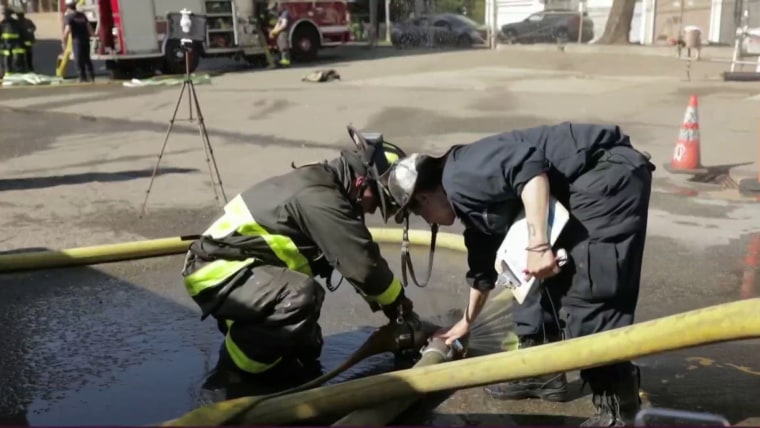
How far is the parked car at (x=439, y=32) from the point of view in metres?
29.9

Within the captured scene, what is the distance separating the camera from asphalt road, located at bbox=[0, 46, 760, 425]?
3838 millimetres

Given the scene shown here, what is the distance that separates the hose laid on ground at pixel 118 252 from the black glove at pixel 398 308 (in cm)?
194

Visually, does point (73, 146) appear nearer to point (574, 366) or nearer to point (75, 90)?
point (75, 90)

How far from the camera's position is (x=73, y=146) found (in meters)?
11.4

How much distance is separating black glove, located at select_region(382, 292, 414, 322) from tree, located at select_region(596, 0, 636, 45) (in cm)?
2315

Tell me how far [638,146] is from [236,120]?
6.45 m

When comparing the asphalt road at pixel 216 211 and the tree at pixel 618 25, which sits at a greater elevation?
the tree at pixel 618 25

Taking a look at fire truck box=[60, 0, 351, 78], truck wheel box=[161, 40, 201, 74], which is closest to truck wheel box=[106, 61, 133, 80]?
fire truck box=[60, 0, 351, 78]

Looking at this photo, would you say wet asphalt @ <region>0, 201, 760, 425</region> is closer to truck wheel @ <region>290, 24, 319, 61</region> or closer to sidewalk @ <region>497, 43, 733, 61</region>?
sidewalk @ <region>497, 43, 733, 61</region>

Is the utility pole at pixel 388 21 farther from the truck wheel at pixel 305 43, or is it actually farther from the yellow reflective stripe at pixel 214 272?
the yellow reflective stripe at pixel 214 272

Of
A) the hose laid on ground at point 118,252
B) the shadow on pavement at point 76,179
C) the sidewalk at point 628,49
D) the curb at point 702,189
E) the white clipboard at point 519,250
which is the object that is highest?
the white clipboard at point 519,250

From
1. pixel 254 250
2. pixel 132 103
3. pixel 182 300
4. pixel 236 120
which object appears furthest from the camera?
pixel 132 103

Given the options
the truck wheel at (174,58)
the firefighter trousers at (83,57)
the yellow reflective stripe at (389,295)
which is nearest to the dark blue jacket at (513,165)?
the yellow reflective stripe at (389,295)

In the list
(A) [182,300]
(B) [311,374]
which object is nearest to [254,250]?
(B) [311,374]
